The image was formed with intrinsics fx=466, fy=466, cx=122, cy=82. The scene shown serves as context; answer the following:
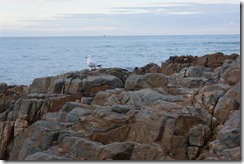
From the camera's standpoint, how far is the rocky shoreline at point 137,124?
7160 millimetres

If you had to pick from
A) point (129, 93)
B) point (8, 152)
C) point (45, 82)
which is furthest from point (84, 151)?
point (45, 82)

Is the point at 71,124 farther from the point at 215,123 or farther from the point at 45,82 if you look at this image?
the point at 45,82

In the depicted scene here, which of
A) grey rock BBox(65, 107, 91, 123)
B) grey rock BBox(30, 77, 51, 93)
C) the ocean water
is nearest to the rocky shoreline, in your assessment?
grey rock BBox(65, 107, 91, 123)

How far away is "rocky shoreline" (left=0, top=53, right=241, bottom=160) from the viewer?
7160 mm

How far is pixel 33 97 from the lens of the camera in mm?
12797

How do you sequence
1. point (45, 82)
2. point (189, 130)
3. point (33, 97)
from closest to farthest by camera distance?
point (189, 130), point (33, 97), point (45, 82)

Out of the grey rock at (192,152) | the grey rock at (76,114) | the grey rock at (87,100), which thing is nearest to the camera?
the grey rock at (192,152)

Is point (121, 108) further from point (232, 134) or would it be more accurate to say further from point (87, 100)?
point (232, 134)

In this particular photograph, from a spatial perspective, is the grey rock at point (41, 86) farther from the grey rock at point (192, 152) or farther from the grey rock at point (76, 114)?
the grey rock at point (192, 152)

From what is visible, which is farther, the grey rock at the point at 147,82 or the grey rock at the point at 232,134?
the grey rock at the point at 147,82

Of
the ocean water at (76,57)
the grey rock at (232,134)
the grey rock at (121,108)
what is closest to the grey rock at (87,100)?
the grey rock at (121,108)

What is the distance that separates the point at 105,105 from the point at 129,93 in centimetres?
61

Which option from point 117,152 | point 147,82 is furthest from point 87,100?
point 117,152

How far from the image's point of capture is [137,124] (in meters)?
8.27
